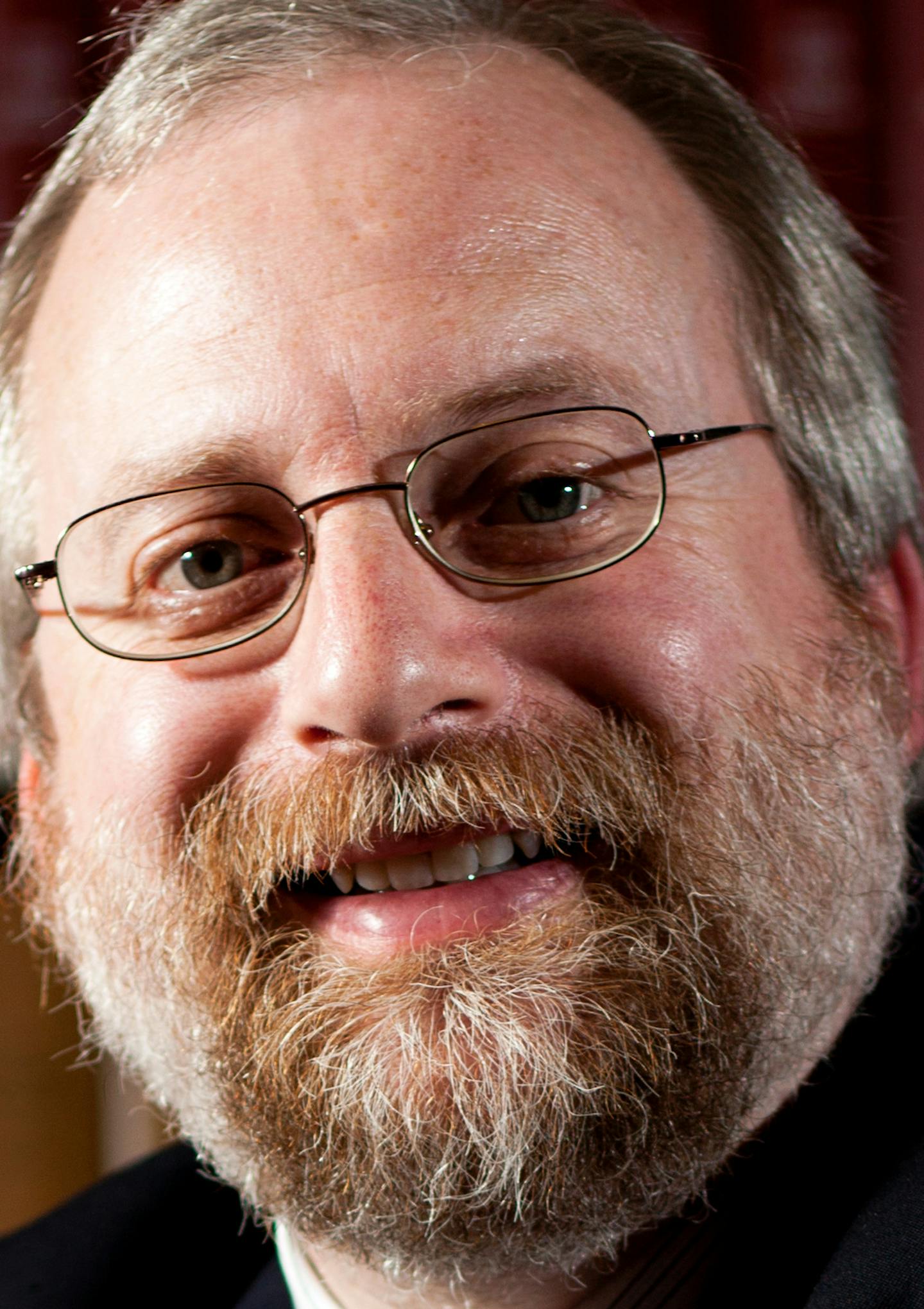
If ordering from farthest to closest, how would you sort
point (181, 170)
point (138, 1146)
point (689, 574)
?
point (138, 1146)
point (181, 170)
point (689, 574)

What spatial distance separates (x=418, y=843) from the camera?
3.63 feet

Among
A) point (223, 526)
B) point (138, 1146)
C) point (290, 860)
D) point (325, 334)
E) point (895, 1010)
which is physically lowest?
point (138, 1146)

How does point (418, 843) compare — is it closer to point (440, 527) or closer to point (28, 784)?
point (440, 527)

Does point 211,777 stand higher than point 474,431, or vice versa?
point 474,431

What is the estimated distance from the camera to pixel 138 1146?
8.46 feet

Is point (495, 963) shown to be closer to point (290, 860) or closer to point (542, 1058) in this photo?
point (542, 1058)

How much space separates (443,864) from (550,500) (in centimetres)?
34

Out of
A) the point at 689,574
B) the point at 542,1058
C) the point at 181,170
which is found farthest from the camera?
the point at 181,170

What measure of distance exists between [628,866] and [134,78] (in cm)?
97

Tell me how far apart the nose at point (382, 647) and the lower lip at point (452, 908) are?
147mm

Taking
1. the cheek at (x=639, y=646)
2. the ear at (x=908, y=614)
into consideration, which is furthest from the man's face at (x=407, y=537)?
the ear at (x=908, y=614)

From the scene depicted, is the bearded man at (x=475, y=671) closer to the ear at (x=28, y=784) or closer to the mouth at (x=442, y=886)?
the mouth at (x=442, y=886)

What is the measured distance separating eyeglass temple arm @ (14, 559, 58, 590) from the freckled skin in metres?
0.06

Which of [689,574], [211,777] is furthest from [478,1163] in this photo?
[689,574]
